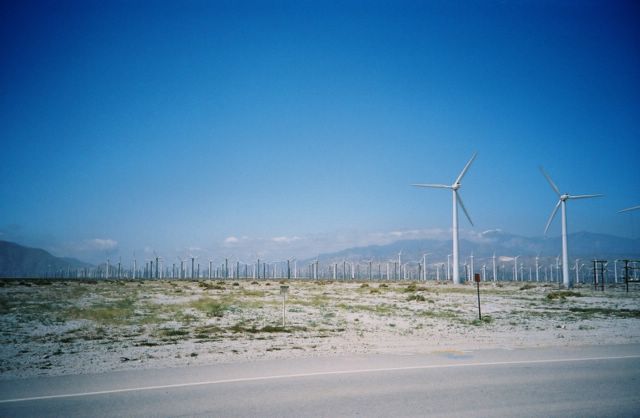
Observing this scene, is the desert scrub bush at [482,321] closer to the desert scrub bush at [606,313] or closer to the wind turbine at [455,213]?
the desert scrub bush at [606,313]

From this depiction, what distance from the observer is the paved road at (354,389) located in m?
7.82

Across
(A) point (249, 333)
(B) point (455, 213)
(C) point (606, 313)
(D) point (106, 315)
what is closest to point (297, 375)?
(A) point (249, 333)

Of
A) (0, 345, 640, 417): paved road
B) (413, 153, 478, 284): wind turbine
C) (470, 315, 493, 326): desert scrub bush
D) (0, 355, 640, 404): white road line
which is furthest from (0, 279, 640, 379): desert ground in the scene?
(413, 153, 478, 284): wind turbine

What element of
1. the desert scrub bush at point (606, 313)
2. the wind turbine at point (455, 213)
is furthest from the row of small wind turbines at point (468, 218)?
the desert scrub bush at point (606, 313)

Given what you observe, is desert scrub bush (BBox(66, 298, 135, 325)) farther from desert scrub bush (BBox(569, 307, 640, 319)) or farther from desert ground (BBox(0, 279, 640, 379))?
desert scrub bush (BBox(569, 307, 640, 319))

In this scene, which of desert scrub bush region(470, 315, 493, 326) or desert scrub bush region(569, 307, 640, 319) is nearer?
desert scrub bush region(470, 315, 493, 326)

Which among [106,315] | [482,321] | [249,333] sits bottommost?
[482,321]

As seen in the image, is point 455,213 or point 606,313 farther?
point 455,213

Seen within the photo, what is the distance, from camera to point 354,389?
30.4ft

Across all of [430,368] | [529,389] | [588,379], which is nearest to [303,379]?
[430,368]

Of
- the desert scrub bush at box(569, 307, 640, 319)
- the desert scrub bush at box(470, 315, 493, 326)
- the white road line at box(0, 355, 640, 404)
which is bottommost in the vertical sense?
the desert scrub bush at box(569, 307, 640, 319)

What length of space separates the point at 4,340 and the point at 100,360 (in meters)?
8.16

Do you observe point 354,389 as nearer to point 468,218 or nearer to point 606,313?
point 606,313

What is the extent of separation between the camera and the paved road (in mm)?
7824
